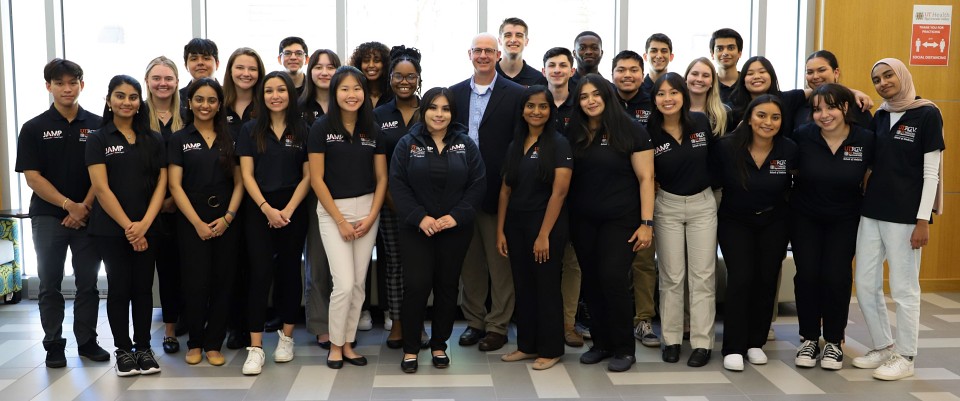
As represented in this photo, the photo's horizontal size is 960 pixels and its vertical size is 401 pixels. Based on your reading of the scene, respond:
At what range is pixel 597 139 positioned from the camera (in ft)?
13.2

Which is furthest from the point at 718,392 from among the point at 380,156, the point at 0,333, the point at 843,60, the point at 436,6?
the point at 0,333

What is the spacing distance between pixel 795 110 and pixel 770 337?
1423mm

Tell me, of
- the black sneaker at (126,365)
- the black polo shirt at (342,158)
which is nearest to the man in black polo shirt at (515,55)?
the black polo shirt at (342,158)

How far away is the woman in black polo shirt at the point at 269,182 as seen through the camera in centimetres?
407

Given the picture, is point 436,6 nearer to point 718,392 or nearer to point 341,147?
point 341,147

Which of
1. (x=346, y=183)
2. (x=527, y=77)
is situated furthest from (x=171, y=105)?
(x=527, y=77)

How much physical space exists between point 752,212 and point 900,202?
71 cm

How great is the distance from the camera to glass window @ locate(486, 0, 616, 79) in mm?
6410

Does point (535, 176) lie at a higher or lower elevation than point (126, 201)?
higher

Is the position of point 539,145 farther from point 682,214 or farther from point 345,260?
point 345,260

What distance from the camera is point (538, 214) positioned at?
4.00 m

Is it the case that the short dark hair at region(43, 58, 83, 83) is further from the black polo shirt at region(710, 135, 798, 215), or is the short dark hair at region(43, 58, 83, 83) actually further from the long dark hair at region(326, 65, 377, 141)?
the black polo shirt at region(710, 135, 798, 215)

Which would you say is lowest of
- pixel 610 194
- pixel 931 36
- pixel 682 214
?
pixel 682 214

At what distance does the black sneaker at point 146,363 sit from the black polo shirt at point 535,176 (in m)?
2.11
